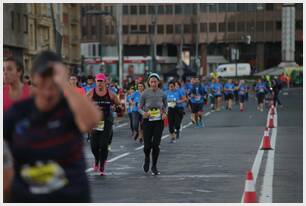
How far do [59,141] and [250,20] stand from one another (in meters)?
127

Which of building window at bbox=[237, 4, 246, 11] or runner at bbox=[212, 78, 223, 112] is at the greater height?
building window at bbox=[237, 4, 246, 11]

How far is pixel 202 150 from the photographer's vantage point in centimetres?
2053

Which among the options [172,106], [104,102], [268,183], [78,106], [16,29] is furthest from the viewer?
[16,29]

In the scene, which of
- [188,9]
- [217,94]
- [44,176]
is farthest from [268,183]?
[188,9]

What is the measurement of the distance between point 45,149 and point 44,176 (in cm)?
16

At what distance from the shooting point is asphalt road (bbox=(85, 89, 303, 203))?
39.3ft

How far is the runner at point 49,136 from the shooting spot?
5.57 meters

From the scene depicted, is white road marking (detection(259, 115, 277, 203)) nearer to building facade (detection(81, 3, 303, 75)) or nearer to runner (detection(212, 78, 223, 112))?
runner (detection(212, 78, 223, 112))

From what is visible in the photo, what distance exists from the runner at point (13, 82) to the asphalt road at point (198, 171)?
4.09 metres

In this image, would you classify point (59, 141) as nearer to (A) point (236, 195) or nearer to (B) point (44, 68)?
(B) point (44, 68)

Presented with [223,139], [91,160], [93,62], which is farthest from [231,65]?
[91,160]

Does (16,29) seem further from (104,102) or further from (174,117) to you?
(104,102)

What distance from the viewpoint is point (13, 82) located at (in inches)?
286

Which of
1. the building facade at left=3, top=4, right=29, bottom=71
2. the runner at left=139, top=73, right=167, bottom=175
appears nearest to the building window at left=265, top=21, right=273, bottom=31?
the building facade at left=3, top=4, right=29, bottom=71
